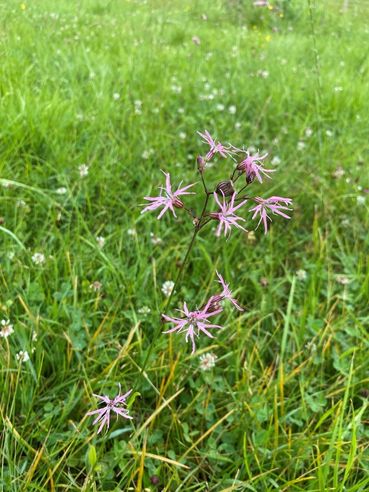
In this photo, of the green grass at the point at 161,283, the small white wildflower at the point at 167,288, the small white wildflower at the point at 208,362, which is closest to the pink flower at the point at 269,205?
the green grass at the point at 161,283

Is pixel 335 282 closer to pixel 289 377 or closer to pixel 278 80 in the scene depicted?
pixel 289 377

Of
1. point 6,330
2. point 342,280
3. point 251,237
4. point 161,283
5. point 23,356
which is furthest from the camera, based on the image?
point 251,237

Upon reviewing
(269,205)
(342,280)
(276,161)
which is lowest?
(342,280)

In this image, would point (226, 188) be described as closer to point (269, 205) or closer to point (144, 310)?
point (269, 205)

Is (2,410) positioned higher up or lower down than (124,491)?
higher up

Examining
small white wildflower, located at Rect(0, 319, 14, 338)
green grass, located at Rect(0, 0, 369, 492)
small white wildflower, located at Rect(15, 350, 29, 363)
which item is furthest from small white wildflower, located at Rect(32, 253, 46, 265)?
small white wildflower, located at Rect(15, 350, 29, 363)

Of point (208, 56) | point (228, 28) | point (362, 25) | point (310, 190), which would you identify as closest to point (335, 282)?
point (310, 190)

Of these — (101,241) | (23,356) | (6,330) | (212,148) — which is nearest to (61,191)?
(101,241)
